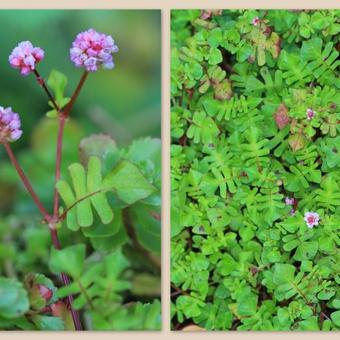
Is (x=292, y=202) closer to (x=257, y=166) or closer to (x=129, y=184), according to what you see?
(x=257, y=166)

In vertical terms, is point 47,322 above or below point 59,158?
below

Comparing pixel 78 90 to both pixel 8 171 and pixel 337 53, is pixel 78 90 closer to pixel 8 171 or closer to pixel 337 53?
pixel 8 171

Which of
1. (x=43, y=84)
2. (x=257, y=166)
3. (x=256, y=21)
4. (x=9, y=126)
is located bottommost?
(x=257, y=166)

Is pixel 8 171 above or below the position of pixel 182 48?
below

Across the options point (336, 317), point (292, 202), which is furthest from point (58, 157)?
point (336, 317)

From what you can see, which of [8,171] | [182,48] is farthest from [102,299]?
[182,48]

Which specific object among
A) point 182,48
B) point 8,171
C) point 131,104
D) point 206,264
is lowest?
point 206,264

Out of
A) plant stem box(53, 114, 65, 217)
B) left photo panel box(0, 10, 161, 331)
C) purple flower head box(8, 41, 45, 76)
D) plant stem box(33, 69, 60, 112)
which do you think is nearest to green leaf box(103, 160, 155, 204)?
left photo panel box(0, 10, 161, 331)
